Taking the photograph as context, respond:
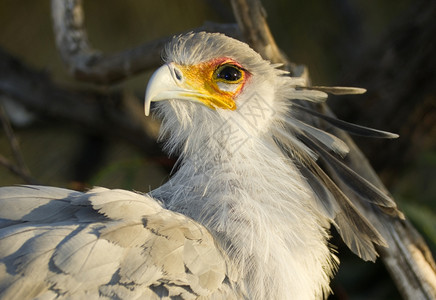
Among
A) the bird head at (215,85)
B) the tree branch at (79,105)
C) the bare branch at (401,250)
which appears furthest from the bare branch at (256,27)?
the tree branch at (79,105)

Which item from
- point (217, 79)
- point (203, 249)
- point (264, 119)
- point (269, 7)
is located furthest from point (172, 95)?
point (269, 7)

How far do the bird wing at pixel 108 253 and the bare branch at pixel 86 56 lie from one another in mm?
1007

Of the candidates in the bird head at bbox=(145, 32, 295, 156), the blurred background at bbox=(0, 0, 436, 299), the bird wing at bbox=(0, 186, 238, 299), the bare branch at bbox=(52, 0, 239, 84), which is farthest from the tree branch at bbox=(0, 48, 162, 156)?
the bird wing at bbox=(0, 186, 238, 299)

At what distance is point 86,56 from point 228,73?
1.09 m

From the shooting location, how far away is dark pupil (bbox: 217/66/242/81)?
1.55 meters

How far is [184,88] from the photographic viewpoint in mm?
1525

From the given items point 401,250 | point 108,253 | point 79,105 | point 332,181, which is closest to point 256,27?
point 332,181

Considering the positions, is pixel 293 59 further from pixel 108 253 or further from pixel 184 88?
pixel 108 253

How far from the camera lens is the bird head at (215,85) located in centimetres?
154

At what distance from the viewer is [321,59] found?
14.5 ft

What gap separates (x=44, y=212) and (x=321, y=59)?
331 centimetres

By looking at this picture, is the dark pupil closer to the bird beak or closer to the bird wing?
the bird beak

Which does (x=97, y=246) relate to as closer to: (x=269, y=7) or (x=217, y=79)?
(x=217, y=79)

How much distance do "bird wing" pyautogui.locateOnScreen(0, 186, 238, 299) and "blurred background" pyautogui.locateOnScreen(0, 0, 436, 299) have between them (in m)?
0.35
